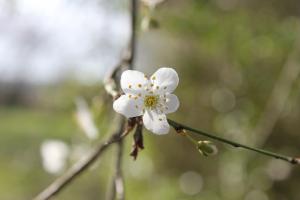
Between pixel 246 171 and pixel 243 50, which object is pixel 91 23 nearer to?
pixel 243 50

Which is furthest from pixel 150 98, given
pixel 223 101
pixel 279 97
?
pixel 223 101

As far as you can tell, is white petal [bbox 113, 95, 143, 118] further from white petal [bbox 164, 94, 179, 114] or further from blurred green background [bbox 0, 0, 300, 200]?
blurred green background [bbox 0, 0, 300, 200]

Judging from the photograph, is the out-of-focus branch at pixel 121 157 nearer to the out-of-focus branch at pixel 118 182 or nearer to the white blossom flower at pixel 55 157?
the out-of-focus branch at pixel 118 182

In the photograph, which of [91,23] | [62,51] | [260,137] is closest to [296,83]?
[260,137]

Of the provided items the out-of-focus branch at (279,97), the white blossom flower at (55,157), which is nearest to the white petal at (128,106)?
the white blossom flower at (55,157)

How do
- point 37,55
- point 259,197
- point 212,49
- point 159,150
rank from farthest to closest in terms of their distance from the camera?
point 37,55 → point 159,150 → point 212,49 → point 259,197

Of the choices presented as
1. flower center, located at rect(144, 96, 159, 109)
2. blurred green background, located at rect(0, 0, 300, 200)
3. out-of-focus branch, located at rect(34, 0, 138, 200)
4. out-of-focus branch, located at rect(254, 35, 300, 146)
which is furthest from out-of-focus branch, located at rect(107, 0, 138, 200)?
out-of-focus branch, located at rect(254, 35, 300, 146)

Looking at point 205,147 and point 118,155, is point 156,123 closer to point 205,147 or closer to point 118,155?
point 205,147

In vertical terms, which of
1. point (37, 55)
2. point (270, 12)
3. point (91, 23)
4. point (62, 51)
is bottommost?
point (37, 55)
